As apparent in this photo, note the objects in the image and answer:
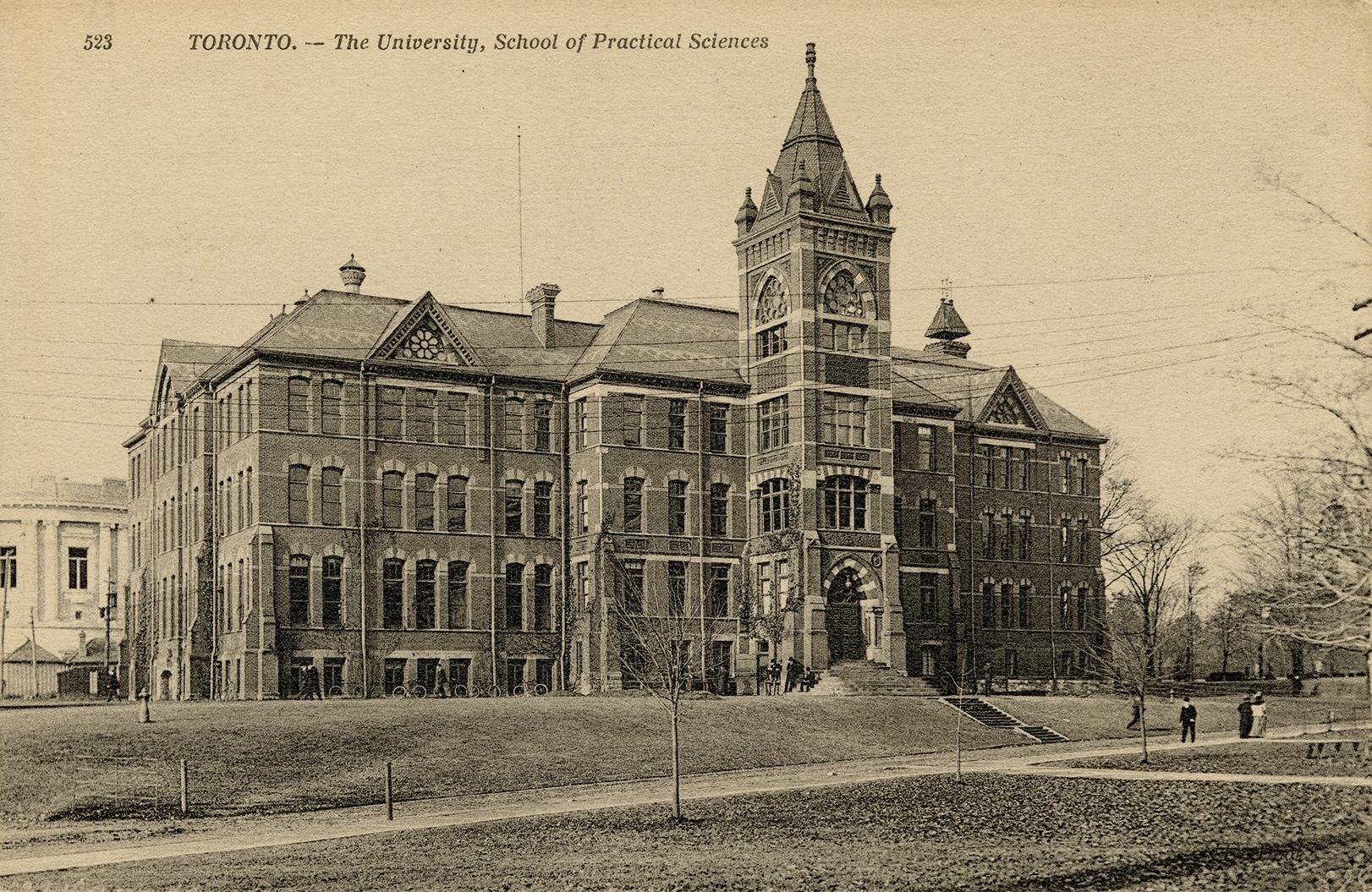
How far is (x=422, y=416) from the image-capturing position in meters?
52.6

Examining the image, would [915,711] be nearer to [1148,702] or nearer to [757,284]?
[1148,702]

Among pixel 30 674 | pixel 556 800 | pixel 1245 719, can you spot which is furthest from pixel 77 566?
pixel 1245 719

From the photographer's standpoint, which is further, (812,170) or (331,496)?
(812,170)

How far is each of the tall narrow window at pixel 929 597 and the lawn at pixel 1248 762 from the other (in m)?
19.9

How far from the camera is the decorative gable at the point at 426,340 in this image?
51906 mm

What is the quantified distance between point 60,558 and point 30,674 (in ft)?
47.1

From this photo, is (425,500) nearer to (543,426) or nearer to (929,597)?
(543,426)

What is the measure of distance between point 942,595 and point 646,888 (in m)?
43.5

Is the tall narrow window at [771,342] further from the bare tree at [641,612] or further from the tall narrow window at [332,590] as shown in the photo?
the tall narrow window at [332,590]

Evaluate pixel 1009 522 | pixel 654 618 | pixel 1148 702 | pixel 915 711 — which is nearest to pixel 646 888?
pixel 915 711

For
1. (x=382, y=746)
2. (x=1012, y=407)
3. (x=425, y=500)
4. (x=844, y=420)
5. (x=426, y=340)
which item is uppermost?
(x=426, y=340)

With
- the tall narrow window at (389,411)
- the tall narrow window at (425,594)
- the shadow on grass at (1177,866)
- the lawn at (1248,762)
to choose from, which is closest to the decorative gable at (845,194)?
the tall narrow window at (389,411)

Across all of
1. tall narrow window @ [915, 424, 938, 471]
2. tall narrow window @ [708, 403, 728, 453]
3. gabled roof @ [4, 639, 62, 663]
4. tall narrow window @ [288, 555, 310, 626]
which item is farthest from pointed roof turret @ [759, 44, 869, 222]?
gabled roof @ [4, 639, 62, 663]

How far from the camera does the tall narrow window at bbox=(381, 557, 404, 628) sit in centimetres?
5144
